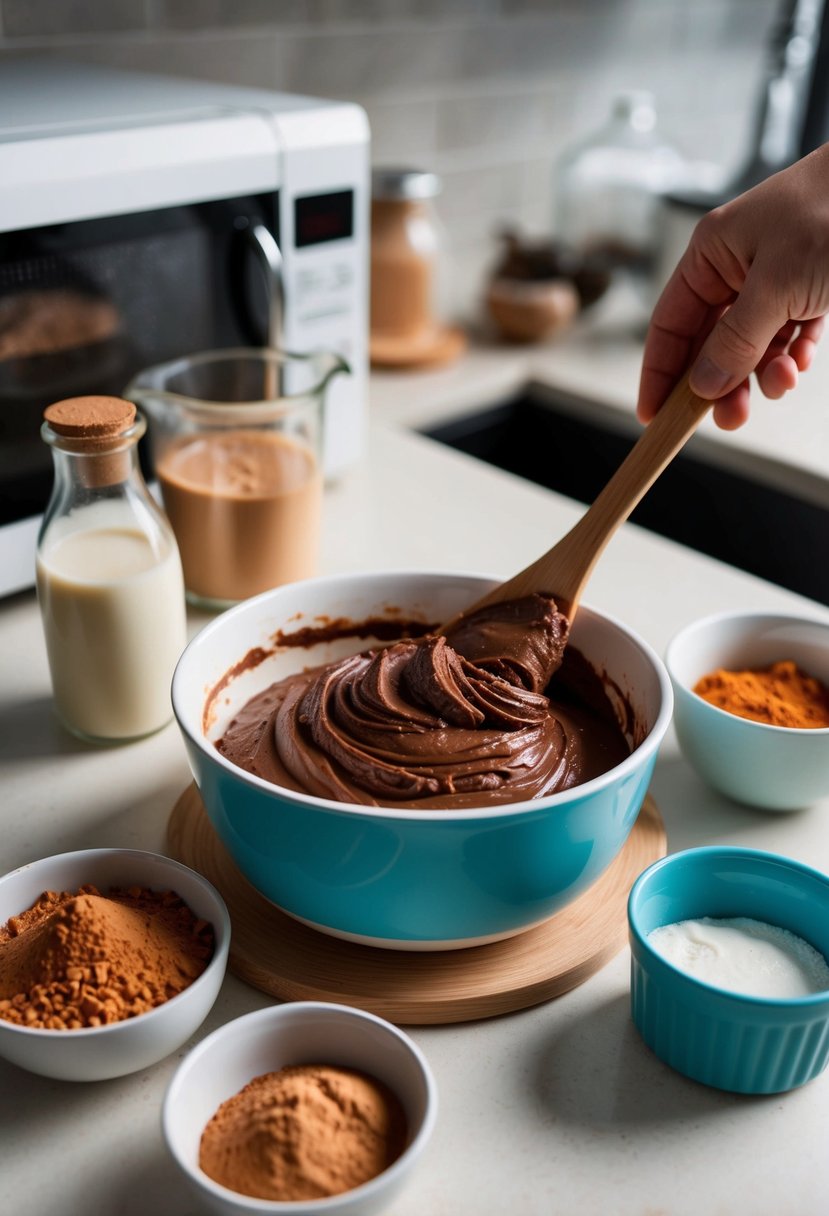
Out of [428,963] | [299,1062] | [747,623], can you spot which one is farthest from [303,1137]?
[747,623]

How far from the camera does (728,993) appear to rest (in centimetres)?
62

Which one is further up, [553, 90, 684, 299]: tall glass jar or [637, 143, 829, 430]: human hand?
[637, 143, 829, 430]: human hand

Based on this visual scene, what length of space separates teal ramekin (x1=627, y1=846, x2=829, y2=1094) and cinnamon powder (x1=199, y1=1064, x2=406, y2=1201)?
0.17m

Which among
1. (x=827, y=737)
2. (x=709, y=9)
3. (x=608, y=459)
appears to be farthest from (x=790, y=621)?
(x=709, y=9)

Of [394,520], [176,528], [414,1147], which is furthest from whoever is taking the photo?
[394,520]

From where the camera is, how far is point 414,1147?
1.81ft

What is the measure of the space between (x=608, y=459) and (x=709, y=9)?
1.18 metres

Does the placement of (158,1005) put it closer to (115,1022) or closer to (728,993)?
(115,1022)

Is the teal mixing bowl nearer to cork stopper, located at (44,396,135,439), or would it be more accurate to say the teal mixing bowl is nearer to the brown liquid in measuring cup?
cork stopper, located at (44,396,135,439)

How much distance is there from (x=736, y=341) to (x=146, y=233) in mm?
564

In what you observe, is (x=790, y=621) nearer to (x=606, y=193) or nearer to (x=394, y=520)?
(x=394, y=520)

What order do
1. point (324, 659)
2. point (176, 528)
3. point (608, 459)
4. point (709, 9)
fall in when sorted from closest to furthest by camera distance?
point (324, 659) → point (176, 528) → point (608, 459) → point (709, 9)

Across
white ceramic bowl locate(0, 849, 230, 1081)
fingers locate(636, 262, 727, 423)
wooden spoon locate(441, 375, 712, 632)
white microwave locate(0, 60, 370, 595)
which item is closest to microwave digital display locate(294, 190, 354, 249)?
white microwave locate(0, 60, 370, 595)

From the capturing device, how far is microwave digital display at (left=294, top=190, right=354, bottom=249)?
121cm
